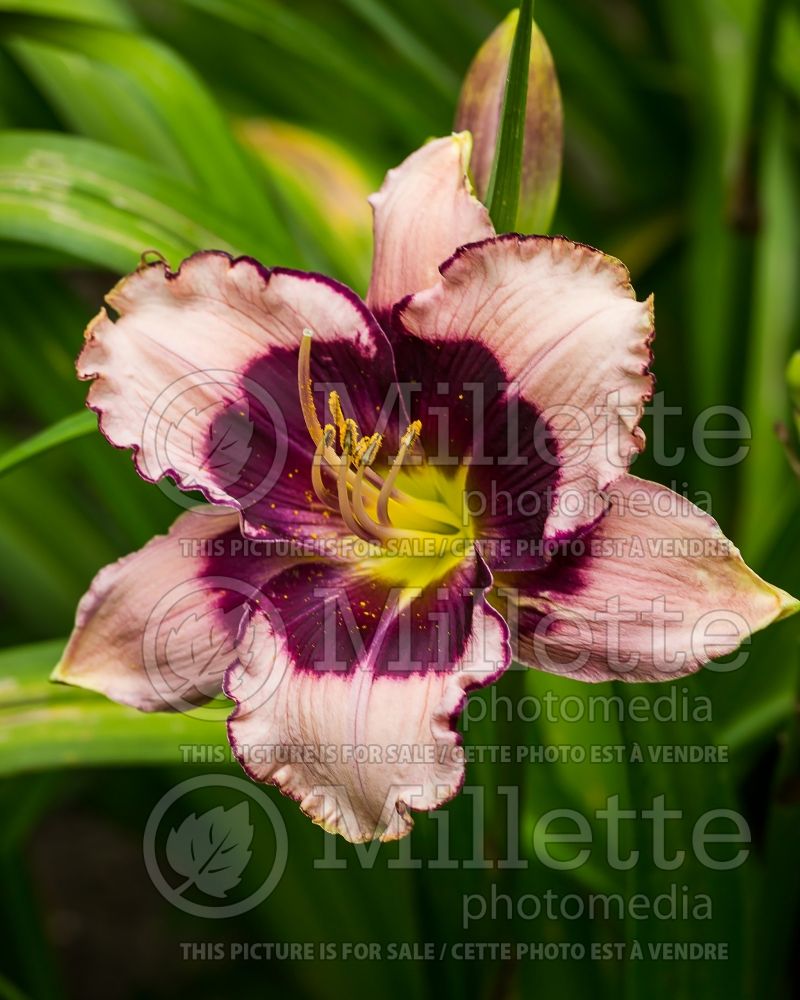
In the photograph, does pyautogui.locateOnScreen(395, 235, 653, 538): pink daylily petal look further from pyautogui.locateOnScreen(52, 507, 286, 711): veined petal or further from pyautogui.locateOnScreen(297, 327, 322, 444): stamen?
pyautogui.locateOnScreen(52, 507, 286, 711): veined petal

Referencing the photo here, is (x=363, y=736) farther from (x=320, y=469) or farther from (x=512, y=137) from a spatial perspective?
(x=512, y=137)

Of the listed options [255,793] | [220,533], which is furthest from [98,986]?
[220,533]

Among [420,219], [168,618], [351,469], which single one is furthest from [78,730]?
[420,219]

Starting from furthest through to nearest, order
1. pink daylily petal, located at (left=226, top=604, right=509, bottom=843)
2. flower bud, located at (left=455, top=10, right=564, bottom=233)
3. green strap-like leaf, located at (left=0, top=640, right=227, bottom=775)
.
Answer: green strap-like leaf, located at (left=0, top=640, right=227, bottom=775)
flower bud, located at (left=455, top=10, right=564, bottom=233)
pink daylily petal, located at (left=226, top=604, right=509, bottom=843)

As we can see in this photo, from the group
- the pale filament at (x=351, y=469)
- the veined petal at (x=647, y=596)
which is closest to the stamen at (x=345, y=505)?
the pale filament at (x=351, y=469)

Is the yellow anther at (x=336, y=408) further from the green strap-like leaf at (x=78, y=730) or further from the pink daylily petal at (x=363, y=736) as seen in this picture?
the green strap-like leaf at (x=78, y=730)

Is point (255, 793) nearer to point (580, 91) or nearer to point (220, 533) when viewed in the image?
point (220, 533)

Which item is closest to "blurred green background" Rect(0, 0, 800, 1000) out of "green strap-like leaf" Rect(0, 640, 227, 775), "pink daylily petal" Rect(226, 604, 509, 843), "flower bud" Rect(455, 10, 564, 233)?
"green strap-like leaf" Rect(0, 640, 227, 775)
